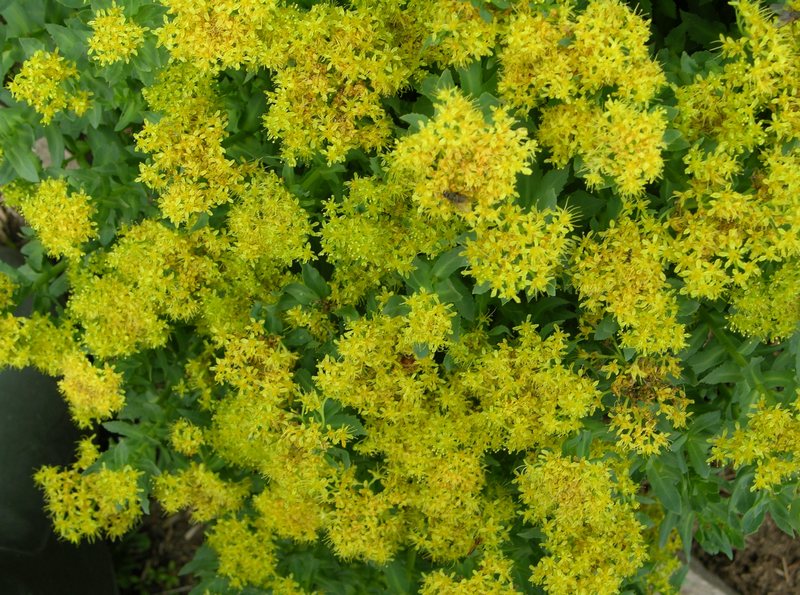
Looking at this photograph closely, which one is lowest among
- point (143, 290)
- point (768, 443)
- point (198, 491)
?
point (198, 491)

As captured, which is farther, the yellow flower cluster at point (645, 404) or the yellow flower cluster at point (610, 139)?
the yellow flower cluster at point (645, 404)

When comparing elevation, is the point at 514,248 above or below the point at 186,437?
above

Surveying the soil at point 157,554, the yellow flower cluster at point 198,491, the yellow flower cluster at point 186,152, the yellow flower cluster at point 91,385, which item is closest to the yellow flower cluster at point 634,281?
the yellow flower cluster at point 186,152

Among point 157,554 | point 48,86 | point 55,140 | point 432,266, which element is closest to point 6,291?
point 55,140

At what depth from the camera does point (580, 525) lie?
2387 millimetres

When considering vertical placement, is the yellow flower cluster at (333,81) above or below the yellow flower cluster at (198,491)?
above

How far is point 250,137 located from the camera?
262cm

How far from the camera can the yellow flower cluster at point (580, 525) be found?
2.21 meters

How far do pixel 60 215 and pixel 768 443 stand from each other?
7.79ft

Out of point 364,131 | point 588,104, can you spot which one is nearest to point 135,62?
point 364,131

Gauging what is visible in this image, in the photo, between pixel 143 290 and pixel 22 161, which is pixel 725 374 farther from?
pixel 22 161

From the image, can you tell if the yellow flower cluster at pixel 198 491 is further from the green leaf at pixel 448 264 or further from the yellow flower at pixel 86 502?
the green leaf at pixel 448 264

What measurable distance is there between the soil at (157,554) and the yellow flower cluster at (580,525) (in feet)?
8.33

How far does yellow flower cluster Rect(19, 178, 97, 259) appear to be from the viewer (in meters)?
2.53
